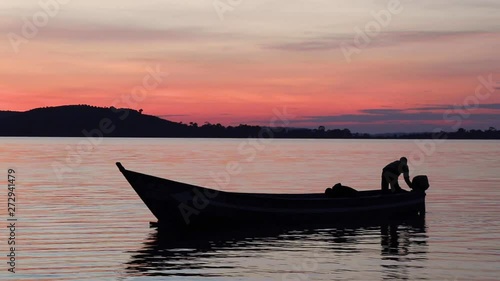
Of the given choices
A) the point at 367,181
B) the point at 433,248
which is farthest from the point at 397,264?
the point at 367,181

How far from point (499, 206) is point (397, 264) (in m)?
21.7

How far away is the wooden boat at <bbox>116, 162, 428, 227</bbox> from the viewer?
28.4m

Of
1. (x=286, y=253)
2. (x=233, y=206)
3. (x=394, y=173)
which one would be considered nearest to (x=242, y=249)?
(x=286, y=253)

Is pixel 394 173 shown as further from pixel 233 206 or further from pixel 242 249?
pixel 242 249

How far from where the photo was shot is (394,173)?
34312mm

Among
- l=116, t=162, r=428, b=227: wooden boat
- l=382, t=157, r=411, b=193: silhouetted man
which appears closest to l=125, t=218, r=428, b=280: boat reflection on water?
l=116, t=162, r=428, b=227: wooden boat

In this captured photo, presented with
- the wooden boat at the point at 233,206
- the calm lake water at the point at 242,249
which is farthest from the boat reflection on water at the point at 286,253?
the wooden boat at the point at 233,206

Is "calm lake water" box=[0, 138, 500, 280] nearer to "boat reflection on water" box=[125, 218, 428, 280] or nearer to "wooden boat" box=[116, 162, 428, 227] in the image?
"boat reflection on water" box=[125, 218, 428, 280]

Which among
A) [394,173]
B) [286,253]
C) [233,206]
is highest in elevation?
[394,173]

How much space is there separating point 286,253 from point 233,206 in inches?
209

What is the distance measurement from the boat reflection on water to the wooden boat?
1.67 ft

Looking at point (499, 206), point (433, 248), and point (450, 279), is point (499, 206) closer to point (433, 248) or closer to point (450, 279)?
point (433, 248)

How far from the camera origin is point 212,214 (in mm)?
29062

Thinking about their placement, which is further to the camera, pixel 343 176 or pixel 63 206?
pixel 343 176
